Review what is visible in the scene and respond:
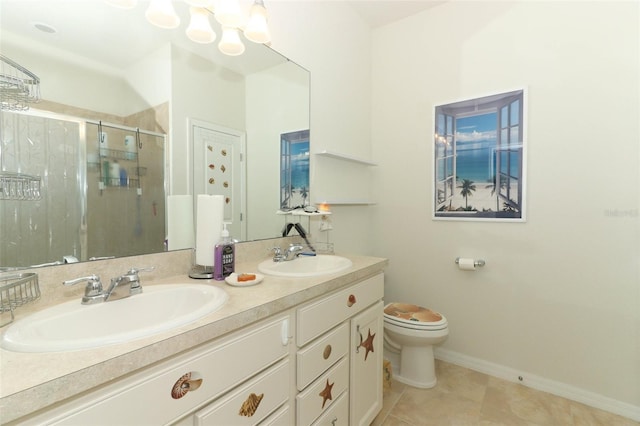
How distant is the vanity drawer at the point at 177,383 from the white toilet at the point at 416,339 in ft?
3.97

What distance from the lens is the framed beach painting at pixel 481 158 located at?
6.47 feet

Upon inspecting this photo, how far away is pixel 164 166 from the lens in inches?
46.3

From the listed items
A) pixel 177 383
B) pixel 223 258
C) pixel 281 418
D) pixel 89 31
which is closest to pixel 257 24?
pixel 89 31

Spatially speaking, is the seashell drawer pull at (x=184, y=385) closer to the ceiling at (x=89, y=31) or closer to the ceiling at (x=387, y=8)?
the ceiling at (x=89, y=31)

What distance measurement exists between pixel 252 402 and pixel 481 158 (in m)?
2.04

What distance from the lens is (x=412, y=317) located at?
6.48 ft

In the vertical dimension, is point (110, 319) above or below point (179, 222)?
below

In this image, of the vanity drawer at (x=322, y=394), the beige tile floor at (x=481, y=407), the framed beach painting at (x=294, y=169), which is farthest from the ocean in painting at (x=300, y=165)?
the beige tile floor at (x=481, y=407)

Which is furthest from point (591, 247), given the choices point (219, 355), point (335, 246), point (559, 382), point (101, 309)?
point (101, 309)

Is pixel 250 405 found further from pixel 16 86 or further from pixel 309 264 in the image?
pixel 16 86

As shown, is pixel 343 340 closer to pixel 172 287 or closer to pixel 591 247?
pixel 172 287

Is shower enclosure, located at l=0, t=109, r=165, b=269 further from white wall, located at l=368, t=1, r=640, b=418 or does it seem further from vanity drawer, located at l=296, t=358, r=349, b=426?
white wall, located at l=368, t=1, r=640, b=418

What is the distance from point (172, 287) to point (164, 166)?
1.59 ft

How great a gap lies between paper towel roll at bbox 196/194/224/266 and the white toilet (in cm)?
132
